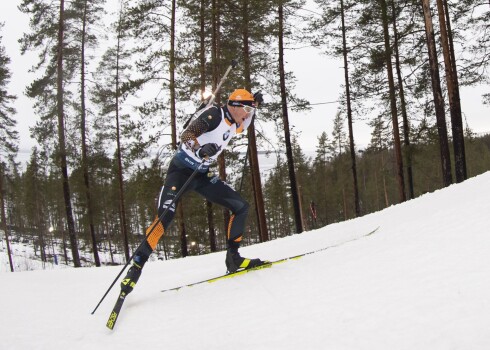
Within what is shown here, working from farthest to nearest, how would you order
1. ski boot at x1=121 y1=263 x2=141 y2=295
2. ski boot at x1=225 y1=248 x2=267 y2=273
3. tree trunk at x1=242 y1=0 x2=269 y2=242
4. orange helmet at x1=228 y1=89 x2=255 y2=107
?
1. tree trunk at x1=242 y1=0 x2=269 y2=242
2. ski boot at x1=225 y1=248 x2=267 y2=273
3. orange helmet at x1=228 y1=89 x2=255 y2=107
4. ski boot at x1=121 y1=263 x2=141 y2=295

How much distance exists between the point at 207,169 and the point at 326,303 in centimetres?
252

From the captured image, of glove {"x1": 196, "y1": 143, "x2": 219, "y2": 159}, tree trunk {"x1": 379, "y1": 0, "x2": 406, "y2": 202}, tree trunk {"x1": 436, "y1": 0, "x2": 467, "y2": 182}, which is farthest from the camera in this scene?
tree trunk {"x1": 379, "y1": 0, "x2": 406, "y2": 202}

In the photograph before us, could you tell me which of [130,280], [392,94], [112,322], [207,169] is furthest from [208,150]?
[392,94]

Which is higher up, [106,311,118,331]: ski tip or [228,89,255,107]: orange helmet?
[228,89,255,107]: orange helmet

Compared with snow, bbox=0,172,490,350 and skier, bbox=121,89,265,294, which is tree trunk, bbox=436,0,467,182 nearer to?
snow, bbox=0,172,490,350

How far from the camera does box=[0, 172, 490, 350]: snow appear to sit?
7.55 ft

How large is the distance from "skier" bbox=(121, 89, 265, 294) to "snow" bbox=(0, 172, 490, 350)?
1.86 feet

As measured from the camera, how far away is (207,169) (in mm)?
4828

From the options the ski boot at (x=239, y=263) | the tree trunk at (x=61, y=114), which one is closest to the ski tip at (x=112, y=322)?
the ski boot at (x=239, y=263)

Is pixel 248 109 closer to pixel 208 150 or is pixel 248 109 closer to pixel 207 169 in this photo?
pixel 208 150

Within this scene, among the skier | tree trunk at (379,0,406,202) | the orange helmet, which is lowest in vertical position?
the skier

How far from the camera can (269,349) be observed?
253cm

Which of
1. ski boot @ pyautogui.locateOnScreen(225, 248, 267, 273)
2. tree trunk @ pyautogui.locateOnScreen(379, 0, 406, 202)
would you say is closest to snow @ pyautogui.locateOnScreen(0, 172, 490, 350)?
ski boot @ pyautogui.locateOnScreen(225, 248, 267, 273)

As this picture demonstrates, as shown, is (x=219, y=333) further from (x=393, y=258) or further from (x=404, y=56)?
(x=404, y=56)
